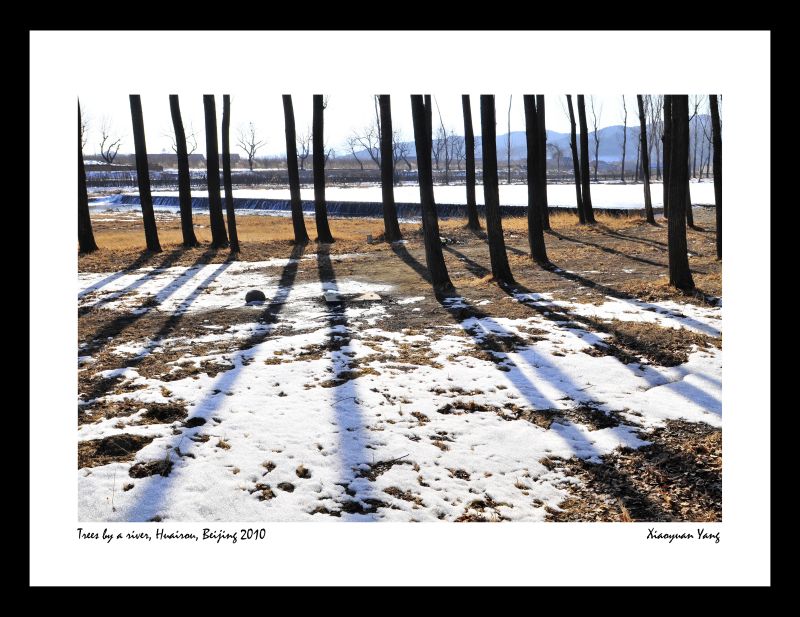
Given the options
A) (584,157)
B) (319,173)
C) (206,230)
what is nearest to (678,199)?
(319,173)

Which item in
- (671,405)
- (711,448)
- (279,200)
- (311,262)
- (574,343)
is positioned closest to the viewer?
(711,448)

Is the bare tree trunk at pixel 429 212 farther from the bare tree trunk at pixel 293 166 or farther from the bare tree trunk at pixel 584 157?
the bare tree trunk at pixel 584 157

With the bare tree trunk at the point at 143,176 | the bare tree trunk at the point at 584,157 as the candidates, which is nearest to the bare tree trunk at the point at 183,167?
the bare tree trunk at the point at 143,176

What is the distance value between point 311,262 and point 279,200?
94.0ft

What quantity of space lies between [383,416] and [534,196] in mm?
8898

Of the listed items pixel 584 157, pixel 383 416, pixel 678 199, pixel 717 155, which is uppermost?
pixel 584 157

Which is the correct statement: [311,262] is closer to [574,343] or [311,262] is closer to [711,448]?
[574,343]

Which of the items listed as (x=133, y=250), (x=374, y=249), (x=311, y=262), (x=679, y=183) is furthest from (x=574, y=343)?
(x=133, y=250)

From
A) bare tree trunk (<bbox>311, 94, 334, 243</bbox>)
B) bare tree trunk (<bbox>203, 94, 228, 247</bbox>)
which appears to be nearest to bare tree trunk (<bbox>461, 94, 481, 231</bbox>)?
bare tree trunk (<bbox>311, 94, 334, 243</bbox>)

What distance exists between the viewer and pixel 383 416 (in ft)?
17.6

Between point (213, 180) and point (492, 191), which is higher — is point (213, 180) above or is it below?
above

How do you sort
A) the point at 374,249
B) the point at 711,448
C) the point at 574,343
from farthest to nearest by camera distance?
1. the point at 374,249
2. the point at 574,343
3. the point at 711,448

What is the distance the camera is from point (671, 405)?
17.7 feet

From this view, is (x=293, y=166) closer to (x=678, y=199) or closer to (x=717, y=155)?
(x=717, y=155)
